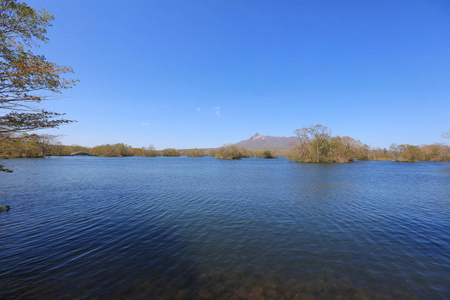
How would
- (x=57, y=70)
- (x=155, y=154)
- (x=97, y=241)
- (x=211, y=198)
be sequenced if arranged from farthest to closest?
(x=155, y=154), (x=211, y=198), (x=97, y=241), (x=57, y=70)

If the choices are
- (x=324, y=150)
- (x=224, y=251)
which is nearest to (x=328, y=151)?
(x=324, y=150)

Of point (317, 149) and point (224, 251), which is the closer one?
point (224, 251)

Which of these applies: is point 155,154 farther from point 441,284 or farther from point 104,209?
point 441,284

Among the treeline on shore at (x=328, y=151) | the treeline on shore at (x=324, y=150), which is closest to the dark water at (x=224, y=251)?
the treeline on shore at (x=328, y=151)

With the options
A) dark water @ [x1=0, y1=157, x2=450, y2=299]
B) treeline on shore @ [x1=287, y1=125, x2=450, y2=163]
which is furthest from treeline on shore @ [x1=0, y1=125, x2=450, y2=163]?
dark water @ [x1=0, y1=157, x2=450, y2=299]

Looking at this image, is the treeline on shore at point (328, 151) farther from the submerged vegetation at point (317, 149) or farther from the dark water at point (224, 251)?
the dark water at point (224, 251)

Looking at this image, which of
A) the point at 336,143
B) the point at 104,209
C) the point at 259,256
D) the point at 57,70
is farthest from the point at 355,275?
the point at 336,143

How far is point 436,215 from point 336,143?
7446 cm

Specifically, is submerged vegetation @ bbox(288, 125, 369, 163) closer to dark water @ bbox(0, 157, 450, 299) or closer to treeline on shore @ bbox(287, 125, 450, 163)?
treeline on shore @ bbox(287, 125, 450, 163)

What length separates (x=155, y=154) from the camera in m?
160

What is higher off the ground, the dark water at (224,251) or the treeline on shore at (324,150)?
the treeline on shore at (324,150)

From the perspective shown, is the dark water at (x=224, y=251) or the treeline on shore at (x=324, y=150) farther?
the treeline on shore at (x=324, y=150)

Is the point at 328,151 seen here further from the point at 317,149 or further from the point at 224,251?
the point at 224,251

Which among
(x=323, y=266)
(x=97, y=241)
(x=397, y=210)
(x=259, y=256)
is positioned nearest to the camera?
(x=323, y=266)
